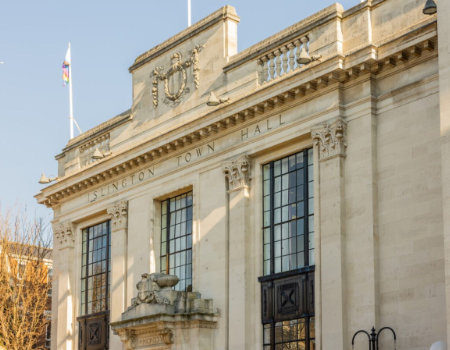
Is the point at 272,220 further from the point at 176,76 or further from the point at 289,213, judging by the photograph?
the point at 176,76

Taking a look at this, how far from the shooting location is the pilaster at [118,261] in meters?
37.4

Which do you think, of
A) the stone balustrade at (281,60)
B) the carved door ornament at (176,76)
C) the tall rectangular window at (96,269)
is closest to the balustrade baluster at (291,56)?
the stone balustrade at (281,60)

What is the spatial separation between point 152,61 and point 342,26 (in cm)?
1030

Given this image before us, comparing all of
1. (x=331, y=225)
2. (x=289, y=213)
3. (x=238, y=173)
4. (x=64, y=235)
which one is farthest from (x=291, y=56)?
(x=64, y=235)

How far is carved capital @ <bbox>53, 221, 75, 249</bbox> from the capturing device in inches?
1641

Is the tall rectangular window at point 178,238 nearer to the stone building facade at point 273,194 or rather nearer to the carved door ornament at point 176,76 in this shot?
the stone building facade at point 273,194

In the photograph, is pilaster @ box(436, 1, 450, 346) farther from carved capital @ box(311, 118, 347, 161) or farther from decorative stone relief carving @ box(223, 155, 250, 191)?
decorative stone relief carving @ box(223, 155, 250, 191)

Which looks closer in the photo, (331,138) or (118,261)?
(331,138)

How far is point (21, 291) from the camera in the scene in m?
49.8

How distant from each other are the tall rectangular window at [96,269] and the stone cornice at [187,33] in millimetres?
6763

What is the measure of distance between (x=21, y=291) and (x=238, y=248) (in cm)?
2070

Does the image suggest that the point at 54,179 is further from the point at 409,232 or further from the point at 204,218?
the point at 409,232

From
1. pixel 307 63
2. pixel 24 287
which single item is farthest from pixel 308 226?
pixel 24 287

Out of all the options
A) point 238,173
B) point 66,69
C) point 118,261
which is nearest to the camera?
point 238,173
